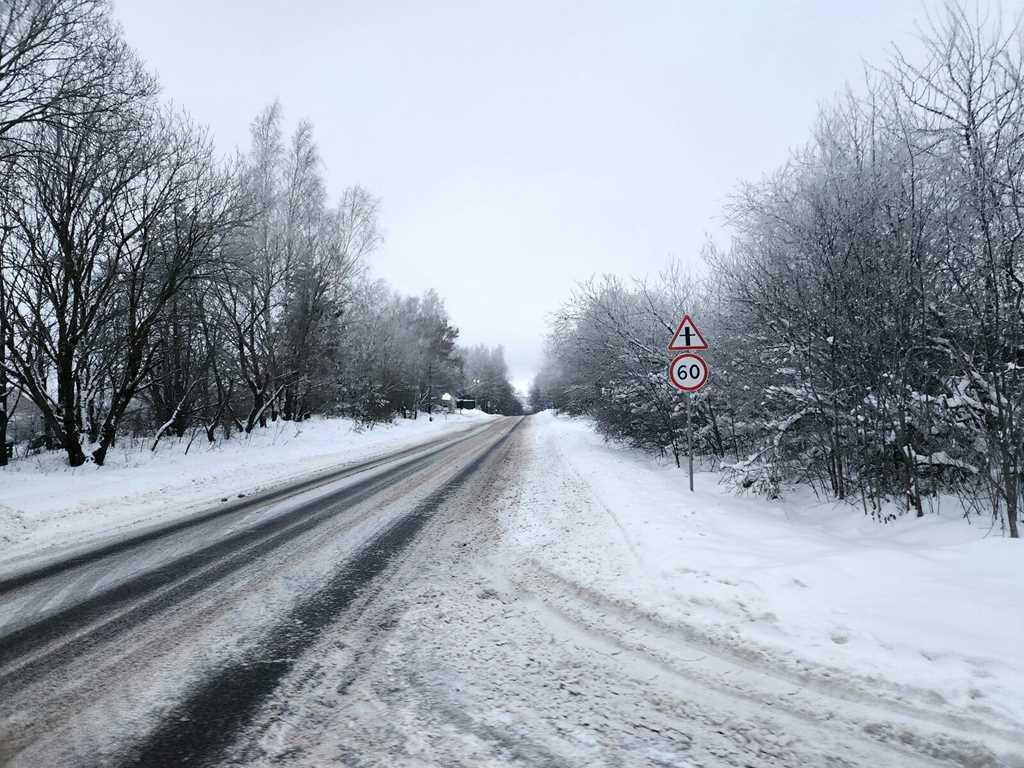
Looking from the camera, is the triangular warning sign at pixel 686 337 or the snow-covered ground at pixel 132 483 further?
the triangular warning sign at pixel 686 337

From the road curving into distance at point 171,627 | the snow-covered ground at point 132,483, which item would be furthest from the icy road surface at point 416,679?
the snow-covered ground at point 132,483

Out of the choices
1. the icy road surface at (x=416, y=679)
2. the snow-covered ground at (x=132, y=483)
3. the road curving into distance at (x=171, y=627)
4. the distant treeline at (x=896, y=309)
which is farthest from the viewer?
the snow-covered ground at (x=132, y=483)

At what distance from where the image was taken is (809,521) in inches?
276

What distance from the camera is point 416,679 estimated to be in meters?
2.70

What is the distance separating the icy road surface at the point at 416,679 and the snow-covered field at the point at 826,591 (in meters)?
0.04

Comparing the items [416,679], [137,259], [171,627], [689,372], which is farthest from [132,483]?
[689,372]

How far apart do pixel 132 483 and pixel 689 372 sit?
11105 millimetres

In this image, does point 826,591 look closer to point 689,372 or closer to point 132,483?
point 689,372

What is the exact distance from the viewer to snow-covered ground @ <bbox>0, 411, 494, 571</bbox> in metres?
6.84

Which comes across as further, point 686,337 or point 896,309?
point 686,337

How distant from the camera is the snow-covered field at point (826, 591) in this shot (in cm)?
262

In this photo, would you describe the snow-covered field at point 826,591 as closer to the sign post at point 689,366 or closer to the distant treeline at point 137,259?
the sign post at point 689,366

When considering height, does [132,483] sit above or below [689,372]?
below

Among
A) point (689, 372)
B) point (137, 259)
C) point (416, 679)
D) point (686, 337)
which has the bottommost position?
point (416, 679)
